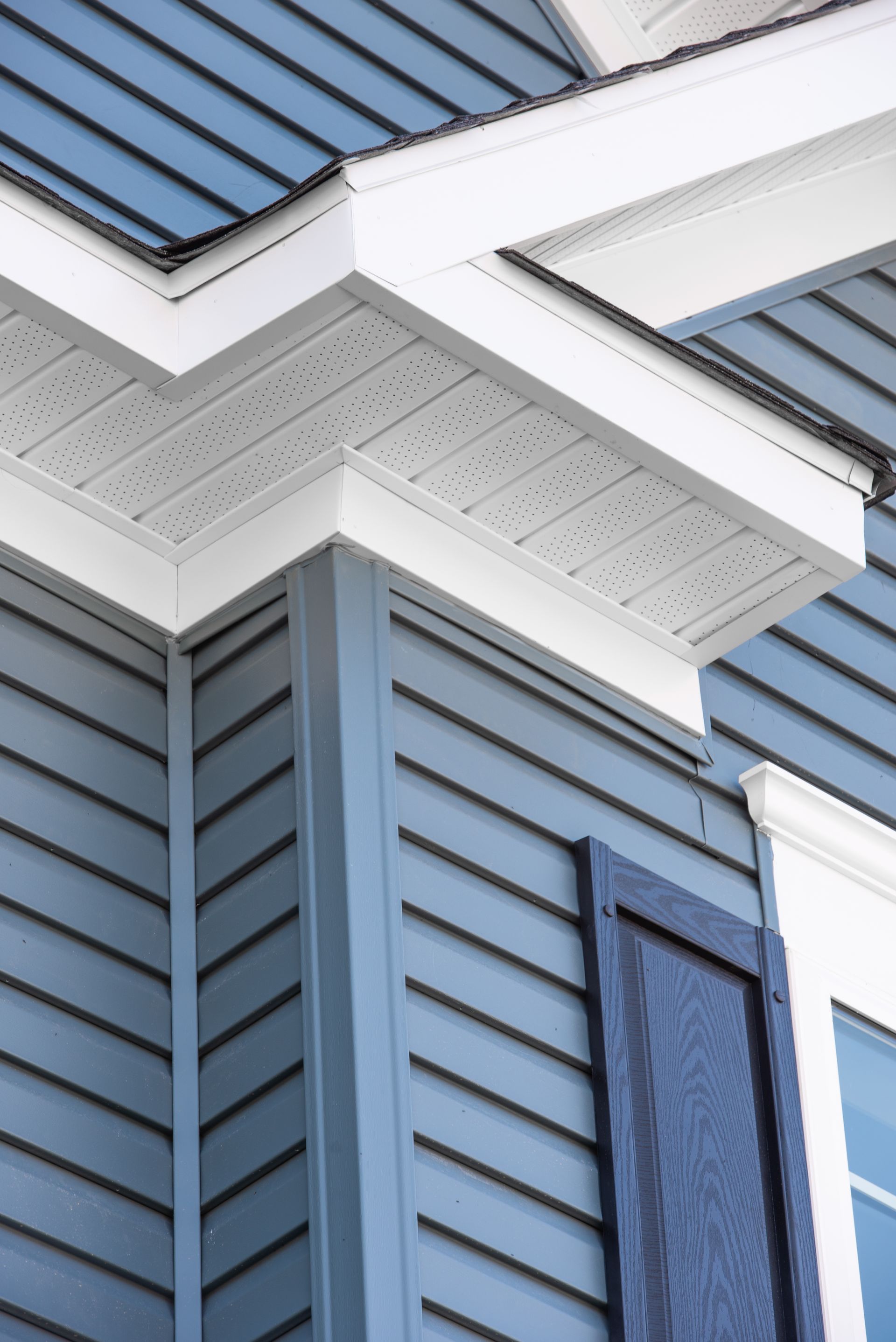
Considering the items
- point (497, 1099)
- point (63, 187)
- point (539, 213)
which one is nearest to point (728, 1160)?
point (497, 1099)

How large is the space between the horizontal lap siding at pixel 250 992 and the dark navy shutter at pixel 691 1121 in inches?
26.0

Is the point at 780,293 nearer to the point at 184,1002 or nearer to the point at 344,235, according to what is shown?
the point at 344,235

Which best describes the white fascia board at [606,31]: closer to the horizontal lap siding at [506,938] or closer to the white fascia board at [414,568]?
the white fascia board at [414,568]

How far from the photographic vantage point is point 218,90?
480cm

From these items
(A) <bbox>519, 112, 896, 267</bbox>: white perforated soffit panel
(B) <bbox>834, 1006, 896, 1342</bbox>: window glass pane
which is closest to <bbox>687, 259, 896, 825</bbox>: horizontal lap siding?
(A) <bbox>519, 112, 896, 267</bbox>: white perforated soffit panel

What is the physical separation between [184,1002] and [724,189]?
2531mm

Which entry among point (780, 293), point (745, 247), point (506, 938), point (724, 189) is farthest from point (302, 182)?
point (780, 293)

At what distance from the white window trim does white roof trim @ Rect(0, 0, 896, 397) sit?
1511mm

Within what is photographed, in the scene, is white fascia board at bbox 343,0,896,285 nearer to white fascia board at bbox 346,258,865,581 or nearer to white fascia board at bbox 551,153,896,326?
white fascia board at bbox 346,258,865,581

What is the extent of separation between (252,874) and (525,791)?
61 centimetres

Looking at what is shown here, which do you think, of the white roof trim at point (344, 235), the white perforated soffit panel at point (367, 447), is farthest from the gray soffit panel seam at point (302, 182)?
the white perforated soffit panel at point (367, 447)

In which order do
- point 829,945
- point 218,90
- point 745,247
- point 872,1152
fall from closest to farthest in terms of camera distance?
point 872,1152
point 829,945
point 218,90
point 745,247

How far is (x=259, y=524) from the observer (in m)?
3.95

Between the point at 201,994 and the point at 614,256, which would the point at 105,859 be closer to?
the point at 201,994
